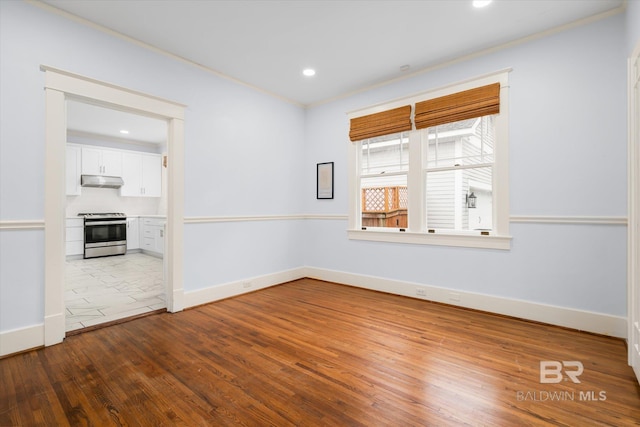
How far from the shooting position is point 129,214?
762 cm

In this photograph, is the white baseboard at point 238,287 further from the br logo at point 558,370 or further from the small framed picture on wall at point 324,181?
the br logo at point 558,370

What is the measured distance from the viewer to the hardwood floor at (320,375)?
1.62 meters

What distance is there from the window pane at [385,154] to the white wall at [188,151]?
119 centimetres

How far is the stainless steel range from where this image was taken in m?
6.46

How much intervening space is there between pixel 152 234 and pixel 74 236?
4.86ft

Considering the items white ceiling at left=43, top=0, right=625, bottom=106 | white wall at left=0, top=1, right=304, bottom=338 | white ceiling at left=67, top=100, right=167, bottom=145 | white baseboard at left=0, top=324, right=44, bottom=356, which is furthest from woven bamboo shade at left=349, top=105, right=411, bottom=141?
white baseboard at left=0, top=324, right=44, bottom=356

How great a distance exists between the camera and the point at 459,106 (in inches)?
132

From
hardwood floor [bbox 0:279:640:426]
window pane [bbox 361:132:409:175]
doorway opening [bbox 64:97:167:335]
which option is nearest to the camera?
hardwood floor [bbox 0:279:640:426]

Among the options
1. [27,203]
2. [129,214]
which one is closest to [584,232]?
[27,203]

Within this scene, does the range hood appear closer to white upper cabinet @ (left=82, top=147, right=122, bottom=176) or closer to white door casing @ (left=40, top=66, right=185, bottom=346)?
white upper cabinet @ (left=82, top=147, right=122, bottom=176)

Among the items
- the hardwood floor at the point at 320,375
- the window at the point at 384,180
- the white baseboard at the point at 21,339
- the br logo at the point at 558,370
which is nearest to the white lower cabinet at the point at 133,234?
the hardwood floor at the point at 320,375

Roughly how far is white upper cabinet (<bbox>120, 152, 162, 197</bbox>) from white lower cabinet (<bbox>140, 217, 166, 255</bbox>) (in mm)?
732

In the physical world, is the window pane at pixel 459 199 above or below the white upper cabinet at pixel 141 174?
below

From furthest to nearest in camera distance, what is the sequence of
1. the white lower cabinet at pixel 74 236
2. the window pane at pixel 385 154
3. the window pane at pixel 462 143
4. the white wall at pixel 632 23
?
1. the white lower cabinet at pixel 74 236
2. the window pane at pixel 385 154
3. the window pane at pixel 462 143
4. the white wall at pixel 632 23
